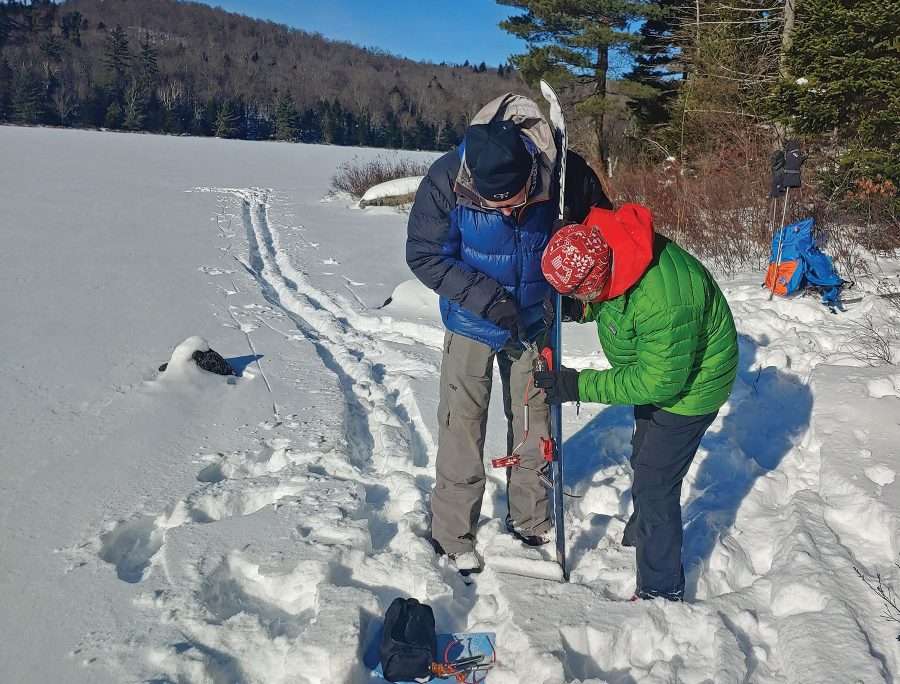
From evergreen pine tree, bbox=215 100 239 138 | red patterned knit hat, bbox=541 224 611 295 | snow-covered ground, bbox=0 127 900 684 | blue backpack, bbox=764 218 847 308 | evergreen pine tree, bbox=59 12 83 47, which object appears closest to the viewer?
red patterned knit hat, bbox=541 224 611 295

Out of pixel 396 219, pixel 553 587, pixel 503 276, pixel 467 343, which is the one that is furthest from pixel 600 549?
pixel 396 219

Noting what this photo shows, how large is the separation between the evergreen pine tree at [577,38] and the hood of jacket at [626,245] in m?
18.6

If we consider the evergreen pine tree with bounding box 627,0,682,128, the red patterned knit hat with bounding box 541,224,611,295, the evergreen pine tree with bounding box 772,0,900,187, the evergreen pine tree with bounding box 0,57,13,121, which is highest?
the evergreen pine tree with bounding box 0,57,13,121

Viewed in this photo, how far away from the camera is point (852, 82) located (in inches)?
321

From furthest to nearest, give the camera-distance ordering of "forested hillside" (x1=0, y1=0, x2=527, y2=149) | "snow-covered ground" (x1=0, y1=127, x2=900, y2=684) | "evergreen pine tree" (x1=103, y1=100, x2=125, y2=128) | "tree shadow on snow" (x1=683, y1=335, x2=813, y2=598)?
"forested hillside" (x1=0, y1=0, x2=527, y2=149) < "evergreen pine tree" (x1=103, y1=100, x2=125, y2=128) < "tree shadow on snow" (x1=683, y1=335, x2=813, y2=598) < "snow-covered ground" (x1=0, y1=127, x2=900, y2=684)

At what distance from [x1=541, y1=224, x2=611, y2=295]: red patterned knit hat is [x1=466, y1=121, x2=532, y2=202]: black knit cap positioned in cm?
32

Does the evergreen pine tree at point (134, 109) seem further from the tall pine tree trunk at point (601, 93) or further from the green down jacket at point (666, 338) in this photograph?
the green down jacket at point (666, 338)

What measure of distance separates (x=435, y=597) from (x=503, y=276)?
1.38 meters

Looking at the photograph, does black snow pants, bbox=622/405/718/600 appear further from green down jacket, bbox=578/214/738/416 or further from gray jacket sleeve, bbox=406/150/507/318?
gray jacket sleeve, bbox=406/150/507/318

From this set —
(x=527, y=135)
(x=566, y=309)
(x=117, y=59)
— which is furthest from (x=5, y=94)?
(x=566, y=309)

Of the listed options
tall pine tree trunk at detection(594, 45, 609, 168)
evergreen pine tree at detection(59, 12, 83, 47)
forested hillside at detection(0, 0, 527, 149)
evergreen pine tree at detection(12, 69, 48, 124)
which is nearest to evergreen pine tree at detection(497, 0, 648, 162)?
tall pine tree trunk at detection(594, 45, 609, 168)

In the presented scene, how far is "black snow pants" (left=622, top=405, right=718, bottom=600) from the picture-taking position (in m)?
2.65

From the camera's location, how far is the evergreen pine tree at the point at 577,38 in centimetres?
1869

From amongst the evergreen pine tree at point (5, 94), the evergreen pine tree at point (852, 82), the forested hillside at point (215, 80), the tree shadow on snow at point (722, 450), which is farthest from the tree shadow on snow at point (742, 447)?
the evergreen pine tree at point (5, 94)
